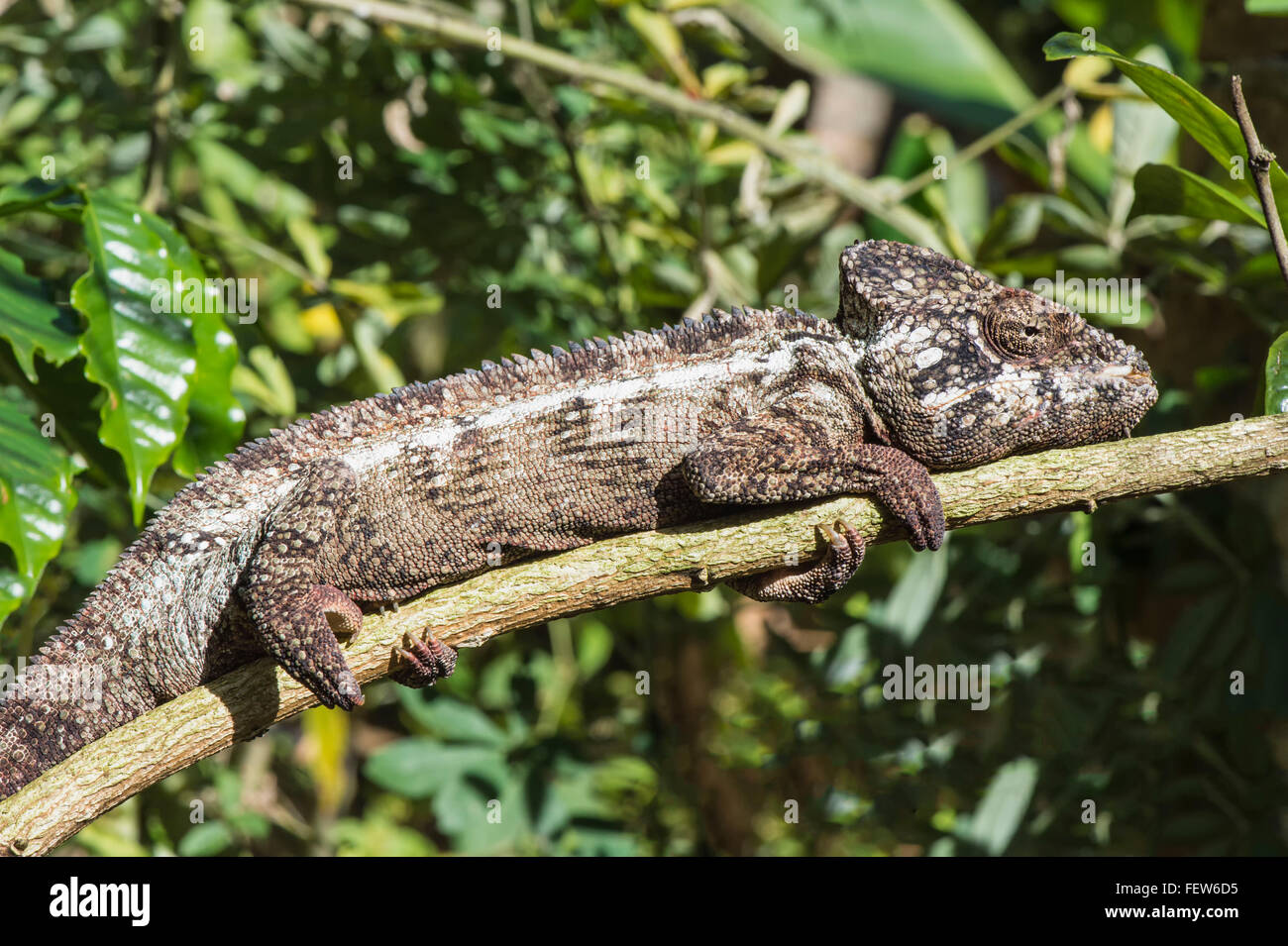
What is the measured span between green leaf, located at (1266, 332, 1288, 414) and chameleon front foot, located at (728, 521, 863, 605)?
687 millimetres

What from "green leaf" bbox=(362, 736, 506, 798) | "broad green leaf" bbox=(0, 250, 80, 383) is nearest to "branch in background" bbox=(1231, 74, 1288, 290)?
"broad green leaf" bbox=(0, 250, 80, 383)

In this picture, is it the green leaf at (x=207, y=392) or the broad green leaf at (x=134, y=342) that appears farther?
the green leaf at (x=207, y=392)

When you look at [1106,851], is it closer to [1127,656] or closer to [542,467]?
[1127,656]

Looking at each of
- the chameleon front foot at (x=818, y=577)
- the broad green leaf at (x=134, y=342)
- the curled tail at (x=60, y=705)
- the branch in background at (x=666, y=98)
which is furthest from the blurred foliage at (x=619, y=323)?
the chameleon front foot at (x=818, y=577)

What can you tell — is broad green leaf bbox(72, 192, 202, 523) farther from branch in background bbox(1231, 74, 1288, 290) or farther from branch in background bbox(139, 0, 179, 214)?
branch in background bbox(1231, 74, 1288, 290)

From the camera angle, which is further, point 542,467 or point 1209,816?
point 1209,816

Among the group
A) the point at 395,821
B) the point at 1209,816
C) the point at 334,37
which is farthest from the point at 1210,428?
the point at 395,821

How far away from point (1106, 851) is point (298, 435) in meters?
2.35

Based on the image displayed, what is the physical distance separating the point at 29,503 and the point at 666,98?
6.08 feet

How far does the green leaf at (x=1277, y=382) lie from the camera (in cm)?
192

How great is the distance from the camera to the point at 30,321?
2.23 metres

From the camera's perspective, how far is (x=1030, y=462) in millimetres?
2029

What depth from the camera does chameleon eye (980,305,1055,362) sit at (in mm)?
2273

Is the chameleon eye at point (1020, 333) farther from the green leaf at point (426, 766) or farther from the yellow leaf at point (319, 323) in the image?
the yellow leaf at point (319, 323)
